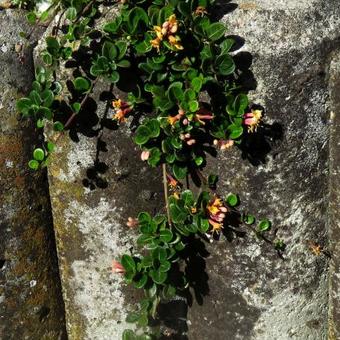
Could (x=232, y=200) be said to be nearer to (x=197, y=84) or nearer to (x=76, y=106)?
(x=197, y=84)

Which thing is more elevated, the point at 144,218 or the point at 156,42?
the point at 156,42

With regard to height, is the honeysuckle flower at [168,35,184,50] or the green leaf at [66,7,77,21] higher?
the green leaf at [66,7,77,21]

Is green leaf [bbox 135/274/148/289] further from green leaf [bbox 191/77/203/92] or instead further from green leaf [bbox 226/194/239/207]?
green leaf [bbox 191/77/203/92]

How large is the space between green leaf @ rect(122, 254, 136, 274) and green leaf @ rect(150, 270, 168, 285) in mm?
48

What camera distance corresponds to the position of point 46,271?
1.92m

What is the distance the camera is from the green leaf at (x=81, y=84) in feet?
5.26

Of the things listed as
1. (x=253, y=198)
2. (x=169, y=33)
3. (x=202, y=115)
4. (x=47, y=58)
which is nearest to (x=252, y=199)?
(x=253, y=198)

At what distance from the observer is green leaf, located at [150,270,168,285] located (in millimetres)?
1710

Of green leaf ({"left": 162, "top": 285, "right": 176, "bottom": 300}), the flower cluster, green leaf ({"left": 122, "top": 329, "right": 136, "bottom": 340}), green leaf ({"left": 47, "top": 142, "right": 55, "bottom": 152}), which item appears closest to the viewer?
the flower cluster

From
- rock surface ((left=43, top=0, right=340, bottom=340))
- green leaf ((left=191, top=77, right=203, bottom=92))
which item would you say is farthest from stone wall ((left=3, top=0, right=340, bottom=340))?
green leaf ((left=191, top=77, right=203, bottom=92))

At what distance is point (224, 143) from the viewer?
64.1 inches

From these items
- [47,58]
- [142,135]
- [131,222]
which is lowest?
[131,222]

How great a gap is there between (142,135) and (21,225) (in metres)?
0.44

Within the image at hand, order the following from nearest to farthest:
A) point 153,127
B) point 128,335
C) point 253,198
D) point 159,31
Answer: point 159,31 < point 153,127 < point 253,198 < point 128,335
